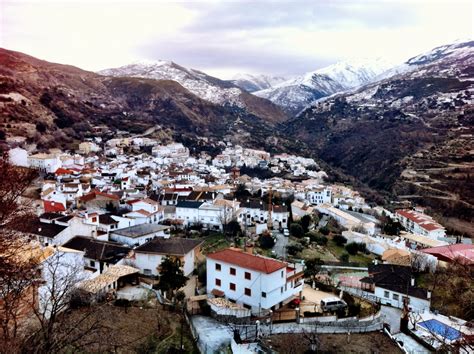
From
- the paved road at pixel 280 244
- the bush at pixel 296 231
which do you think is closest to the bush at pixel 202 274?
the paved road at pixel 280 244

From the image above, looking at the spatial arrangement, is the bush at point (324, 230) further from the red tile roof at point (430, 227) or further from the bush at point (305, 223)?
the red tile roof at point (430, 227)

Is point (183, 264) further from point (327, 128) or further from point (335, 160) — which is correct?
point (327, 128)

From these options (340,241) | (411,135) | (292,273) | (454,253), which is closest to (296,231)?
(340,241)

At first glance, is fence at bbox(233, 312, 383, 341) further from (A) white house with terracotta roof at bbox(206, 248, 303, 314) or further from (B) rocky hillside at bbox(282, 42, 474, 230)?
(B) rocky hillside at bbox(282, 42, 474, 230)

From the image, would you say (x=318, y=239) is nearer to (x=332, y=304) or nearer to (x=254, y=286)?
(x=332, y=304)

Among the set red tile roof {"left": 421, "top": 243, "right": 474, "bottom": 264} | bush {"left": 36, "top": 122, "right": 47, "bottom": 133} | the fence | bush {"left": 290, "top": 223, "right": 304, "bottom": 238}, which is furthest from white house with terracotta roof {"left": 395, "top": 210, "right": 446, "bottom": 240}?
bush {"left": 36, "top": 122, "right": 47, "bottom": 133}

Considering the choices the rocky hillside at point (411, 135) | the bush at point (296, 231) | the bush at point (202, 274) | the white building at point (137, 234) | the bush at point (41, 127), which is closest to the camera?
the bush at point (202, 274)
